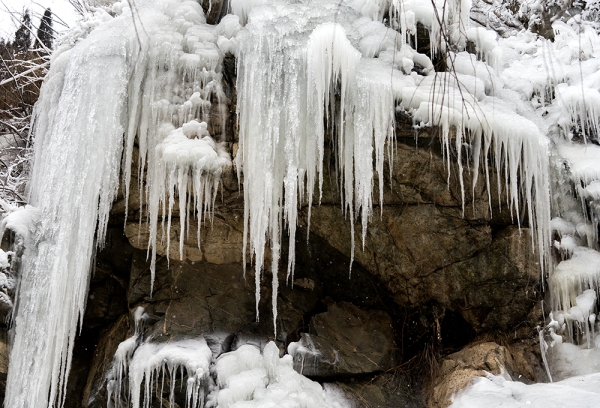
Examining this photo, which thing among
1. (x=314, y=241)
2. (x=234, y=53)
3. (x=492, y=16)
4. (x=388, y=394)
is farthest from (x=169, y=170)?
(x=492, y=16)

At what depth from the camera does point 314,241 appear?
4656mm

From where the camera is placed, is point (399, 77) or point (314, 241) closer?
point (399, 77)

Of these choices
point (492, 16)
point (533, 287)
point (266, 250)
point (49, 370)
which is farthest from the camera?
point (492, 16)

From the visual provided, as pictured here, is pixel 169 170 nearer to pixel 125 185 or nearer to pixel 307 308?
pixel 125 185

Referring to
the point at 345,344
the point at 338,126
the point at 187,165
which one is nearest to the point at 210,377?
the point at 345,344

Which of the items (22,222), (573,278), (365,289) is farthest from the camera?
(365,289)

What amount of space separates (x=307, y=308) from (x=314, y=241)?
647 millimetres

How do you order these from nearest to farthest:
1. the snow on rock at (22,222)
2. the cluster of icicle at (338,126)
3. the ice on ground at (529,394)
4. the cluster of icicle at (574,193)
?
1. the ice on ground at (529,394)
2. the cluster of icicle at (338,126)
3. the cluster of icicle at (574,193)
4. the snow on rock at (22,222)

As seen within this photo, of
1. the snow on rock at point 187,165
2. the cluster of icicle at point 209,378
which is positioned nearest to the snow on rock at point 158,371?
the cluster of icicle at point 209,378

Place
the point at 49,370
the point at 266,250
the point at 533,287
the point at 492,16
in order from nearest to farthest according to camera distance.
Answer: the point at 49,370 → the point at 533,287 → the point at 266,250 → the point at 492,16

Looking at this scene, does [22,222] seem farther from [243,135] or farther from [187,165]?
[243,135]

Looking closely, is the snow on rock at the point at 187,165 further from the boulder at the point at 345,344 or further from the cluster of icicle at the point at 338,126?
the boulder at the point at 345,344

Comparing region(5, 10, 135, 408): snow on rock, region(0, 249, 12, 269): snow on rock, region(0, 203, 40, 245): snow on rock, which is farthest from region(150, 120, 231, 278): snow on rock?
region(0, 249, 12, 269): snow on rock

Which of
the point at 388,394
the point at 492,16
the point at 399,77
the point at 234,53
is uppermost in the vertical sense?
the point at 492,16
